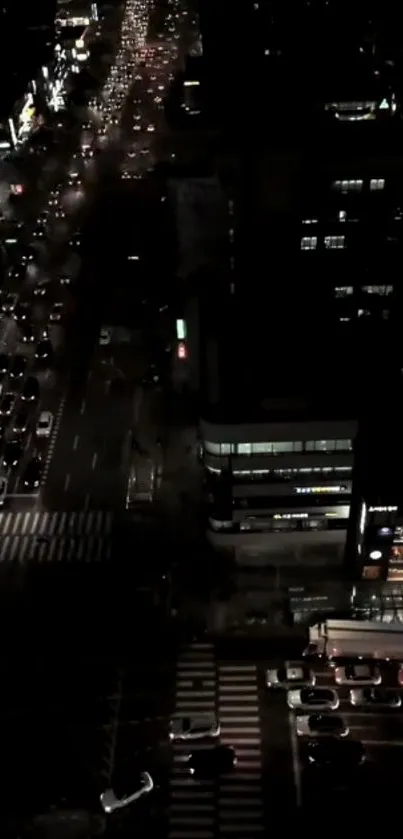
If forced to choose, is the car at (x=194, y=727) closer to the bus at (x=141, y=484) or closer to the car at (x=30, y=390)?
the bus at (x=141, y=484)

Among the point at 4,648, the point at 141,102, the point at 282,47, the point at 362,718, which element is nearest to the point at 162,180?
the point at 282,47

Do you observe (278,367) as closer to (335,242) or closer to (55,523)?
(335,242)

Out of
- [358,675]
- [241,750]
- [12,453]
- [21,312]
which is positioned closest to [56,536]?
[12,453]

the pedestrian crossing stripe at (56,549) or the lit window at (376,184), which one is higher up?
the lit window at (376,184)

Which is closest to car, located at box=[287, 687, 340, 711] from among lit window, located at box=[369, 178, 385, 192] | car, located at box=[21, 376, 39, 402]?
car, located at box=[21, 376, 39, 402]

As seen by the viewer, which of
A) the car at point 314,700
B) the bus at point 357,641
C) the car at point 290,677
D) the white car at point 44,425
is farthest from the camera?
the white car at point 44,425

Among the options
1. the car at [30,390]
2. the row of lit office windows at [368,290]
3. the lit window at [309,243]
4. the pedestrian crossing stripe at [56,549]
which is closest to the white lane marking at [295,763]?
the pedestrian crossing stripe at [56,549]

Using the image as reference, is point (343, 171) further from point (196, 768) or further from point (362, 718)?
point (196, 768)

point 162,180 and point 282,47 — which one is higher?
point 282,47
